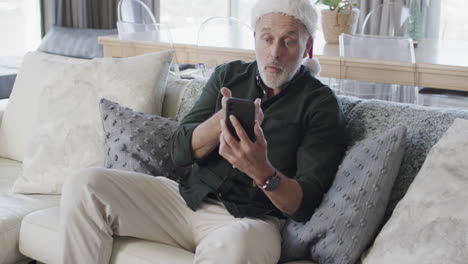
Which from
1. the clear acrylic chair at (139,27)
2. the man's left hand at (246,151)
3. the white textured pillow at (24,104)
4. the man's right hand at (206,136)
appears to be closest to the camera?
the man's left hand at (246,151)

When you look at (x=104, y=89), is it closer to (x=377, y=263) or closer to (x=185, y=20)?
(x=377, y=263)

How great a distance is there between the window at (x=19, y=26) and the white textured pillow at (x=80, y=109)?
327 centimetres

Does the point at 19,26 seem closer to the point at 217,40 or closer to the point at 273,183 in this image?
the point at 217,40

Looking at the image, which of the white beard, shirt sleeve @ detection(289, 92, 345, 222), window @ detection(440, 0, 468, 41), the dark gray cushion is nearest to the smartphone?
shirt sleeve @ detection(289, 92, 345, 222)

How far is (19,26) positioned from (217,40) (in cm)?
279

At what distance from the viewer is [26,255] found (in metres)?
2.04

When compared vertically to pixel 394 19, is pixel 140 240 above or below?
below

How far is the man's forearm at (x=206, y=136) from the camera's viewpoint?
180 centimetres

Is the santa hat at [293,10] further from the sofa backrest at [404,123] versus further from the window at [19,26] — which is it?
the window at [19,26]

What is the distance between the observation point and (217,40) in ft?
11.1

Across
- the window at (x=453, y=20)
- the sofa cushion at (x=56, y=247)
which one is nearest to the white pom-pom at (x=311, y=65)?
the sofa cushion at (x=56, y=247)

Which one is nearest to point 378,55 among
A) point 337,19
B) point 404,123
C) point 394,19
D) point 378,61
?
point 378,61

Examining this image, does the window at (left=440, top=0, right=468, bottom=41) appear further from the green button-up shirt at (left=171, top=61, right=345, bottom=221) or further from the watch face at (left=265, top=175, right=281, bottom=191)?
the watch face at (left=265, top=175, right=281, bottom=191)

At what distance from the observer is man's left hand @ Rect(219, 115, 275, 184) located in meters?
1.57
